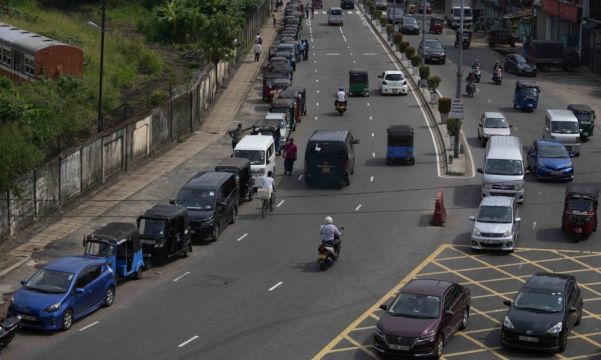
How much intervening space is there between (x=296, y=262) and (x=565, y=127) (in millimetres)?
23866

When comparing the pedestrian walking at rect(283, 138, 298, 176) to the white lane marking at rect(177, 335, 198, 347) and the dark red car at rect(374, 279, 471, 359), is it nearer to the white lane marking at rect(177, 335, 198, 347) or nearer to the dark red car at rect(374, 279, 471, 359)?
the dark red car at rect(374, 279, 471, 359)

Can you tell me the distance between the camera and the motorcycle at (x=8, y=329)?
29.0 m

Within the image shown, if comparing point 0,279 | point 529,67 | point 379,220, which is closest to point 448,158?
point 379,220

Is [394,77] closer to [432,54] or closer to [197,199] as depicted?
[432,54]

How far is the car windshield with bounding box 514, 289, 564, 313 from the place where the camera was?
2995 centimetres

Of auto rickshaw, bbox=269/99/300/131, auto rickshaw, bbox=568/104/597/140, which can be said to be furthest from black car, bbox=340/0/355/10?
auto rickshaw, bbox=568/104/597/140

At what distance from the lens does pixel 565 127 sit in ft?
190

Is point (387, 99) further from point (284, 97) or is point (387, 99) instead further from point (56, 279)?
point (56, 279)

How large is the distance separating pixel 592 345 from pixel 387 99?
152 ft

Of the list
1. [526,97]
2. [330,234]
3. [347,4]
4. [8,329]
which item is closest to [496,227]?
[330,234]

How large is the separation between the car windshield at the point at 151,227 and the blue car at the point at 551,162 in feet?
66.4

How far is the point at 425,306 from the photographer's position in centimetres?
2962

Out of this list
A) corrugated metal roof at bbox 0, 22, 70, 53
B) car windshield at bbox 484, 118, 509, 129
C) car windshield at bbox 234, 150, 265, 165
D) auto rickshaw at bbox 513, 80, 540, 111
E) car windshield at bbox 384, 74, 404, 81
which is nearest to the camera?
car windshield at bbox 234, 150, 265, 165

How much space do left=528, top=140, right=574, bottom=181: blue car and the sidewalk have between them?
54.4ft
